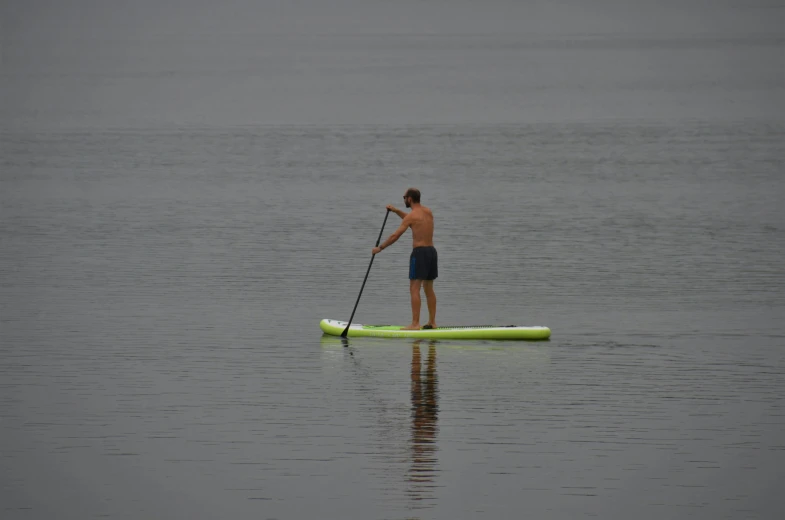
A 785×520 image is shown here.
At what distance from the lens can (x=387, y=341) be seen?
1620 centimetres

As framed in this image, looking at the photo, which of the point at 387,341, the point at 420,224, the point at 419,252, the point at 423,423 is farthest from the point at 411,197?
the point at 423,423

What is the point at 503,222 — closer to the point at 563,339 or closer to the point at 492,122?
the point at 563,339

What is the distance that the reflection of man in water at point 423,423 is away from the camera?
1013 cm

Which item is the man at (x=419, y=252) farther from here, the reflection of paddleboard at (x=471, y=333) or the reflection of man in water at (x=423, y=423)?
the reflection of man in water at (x=423, y=423)

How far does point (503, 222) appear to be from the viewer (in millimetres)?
32875

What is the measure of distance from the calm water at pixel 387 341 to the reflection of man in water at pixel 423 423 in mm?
36

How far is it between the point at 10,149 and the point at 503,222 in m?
35.6

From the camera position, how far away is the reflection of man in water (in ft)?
33.2

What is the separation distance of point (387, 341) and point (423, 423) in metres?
4.44

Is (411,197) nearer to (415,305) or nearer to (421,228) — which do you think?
(421,228)

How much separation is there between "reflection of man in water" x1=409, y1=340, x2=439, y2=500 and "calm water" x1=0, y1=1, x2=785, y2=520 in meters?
0.04

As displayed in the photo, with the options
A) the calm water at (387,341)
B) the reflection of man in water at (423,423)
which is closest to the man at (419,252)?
the calm water at (387,341)

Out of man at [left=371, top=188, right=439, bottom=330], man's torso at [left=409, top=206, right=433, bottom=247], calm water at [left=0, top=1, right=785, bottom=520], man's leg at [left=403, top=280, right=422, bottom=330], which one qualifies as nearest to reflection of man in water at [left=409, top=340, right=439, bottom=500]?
calm water at [left=0, top=1, right=785, bottom=520]

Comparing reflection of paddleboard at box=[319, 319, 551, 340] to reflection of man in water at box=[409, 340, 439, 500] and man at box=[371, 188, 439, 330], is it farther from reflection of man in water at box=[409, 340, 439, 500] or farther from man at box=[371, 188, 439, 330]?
reflection of man in water at box=[409, 340, 439, 500]
